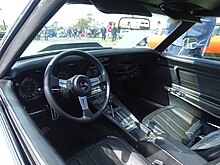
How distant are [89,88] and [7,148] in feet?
2.84

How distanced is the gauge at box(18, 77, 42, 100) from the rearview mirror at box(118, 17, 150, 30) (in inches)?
33.0

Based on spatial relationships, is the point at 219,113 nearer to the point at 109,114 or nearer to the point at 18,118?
the point at 109,114

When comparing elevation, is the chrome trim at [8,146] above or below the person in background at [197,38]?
below

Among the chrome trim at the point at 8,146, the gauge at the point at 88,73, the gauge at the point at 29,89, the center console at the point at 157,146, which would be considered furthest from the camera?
the gauge at the point at 88,73

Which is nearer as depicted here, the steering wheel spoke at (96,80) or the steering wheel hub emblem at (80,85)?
the steering wheel hub emblem at (80,85)

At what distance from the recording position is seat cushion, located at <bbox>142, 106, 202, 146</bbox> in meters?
2.36

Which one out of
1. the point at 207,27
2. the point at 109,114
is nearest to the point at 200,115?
the point at 109,114

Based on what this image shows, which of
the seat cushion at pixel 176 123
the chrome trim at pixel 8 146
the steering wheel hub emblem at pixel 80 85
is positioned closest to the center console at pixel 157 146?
the seat cushion at pixel 176 123

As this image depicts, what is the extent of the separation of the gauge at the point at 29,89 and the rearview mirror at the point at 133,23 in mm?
839

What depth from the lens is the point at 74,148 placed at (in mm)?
2287

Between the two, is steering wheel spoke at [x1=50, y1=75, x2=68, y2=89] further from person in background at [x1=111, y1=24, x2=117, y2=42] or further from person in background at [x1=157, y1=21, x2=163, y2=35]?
person in background at [x1=157, y1=21, x2=163, y2=35]

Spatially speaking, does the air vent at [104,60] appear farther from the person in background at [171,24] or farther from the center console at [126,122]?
the person in background at [171,24]

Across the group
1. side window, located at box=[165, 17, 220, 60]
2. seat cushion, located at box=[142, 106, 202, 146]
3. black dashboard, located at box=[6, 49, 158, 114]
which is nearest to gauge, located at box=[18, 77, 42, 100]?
black dashboard, located at box=[6, 49, 158, 114]

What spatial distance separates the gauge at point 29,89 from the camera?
1979mm
